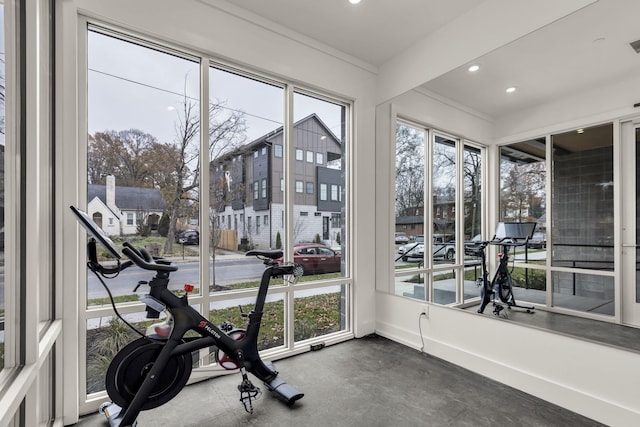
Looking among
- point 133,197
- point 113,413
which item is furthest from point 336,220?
point 113,413

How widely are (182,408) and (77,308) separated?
1.01m

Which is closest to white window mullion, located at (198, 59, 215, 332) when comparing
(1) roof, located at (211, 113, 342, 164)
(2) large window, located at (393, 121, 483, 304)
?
(1) roof, located at (211, 113, 342, 164)

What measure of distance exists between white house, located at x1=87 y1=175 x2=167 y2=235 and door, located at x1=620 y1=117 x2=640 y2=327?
10.9ft

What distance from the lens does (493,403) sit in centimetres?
227

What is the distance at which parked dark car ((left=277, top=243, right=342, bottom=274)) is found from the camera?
3.27m

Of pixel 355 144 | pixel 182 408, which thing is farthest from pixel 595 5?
pixel 182 408

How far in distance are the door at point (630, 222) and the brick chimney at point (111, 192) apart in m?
3.58

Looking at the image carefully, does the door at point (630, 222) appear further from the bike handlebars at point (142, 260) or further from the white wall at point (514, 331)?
the bike handlebars at point (142, 260)

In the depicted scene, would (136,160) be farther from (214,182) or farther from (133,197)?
(214,182)

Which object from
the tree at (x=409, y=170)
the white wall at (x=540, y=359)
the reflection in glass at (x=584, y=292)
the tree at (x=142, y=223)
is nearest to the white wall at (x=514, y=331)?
the white wall at (x=540, y=359)

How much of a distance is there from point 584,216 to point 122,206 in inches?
135

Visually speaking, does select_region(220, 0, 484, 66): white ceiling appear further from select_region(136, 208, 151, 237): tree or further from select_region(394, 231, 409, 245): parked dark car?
select_region(394, 231, 409, 245): parked dark car

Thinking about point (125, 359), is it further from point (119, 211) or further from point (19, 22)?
point (19, 22)

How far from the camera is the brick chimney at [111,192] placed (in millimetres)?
2346
